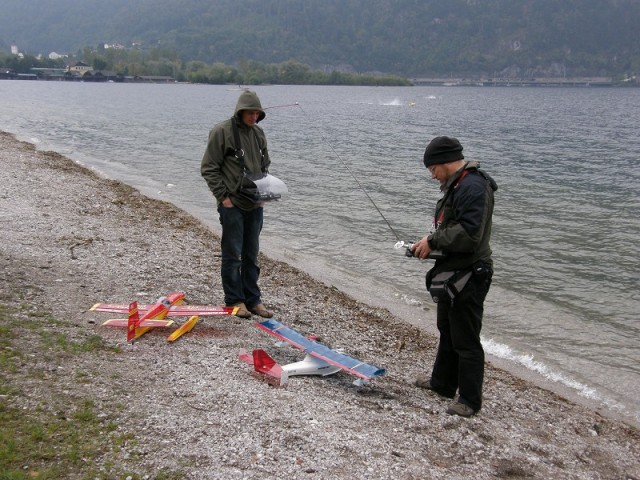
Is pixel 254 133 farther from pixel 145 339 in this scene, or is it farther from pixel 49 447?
pixel 49 447

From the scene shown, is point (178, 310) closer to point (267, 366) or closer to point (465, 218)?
point (267, 366)

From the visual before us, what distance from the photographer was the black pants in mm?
6375

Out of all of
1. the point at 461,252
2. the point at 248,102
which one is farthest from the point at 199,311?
the point at 461,252

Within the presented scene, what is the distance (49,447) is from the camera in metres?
4.92

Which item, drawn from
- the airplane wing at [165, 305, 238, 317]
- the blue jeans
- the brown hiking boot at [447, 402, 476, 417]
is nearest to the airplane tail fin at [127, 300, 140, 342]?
the airplane wing at [165, 305, 238, 317]

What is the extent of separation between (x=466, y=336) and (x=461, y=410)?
906 mm

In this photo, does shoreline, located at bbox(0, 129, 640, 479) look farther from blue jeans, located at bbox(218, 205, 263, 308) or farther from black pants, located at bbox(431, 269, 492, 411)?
blue jeans, located at bbox(218, 205, 263, 308)

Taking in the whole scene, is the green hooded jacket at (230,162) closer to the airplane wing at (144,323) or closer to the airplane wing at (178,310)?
the airplane wing at (178,310)

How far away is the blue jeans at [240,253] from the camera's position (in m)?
8.20

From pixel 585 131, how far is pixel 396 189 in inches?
1578

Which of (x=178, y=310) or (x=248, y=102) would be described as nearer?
(x=248, y=102)

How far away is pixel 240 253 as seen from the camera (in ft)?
27.7

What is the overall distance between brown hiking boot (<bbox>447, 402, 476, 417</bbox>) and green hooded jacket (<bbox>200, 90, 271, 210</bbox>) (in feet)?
11.6

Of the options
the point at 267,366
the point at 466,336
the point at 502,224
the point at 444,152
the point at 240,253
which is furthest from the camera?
the point at 502,224
